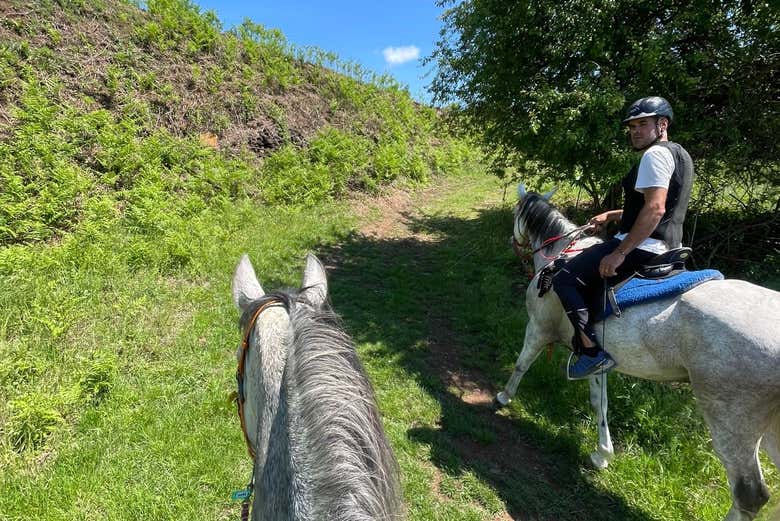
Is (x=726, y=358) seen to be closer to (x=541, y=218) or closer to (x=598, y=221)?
(x=598, y=221)

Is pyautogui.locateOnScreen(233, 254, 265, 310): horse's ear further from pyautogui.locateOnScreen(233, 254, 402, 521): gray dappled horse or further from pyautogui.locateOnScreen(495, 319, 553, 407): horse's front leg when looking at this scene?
pyautogui.locateOnScreen(495, 319, 553, 407): horse's front leg

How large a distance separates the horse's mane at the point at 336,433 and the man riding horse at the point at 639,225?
2357 mm

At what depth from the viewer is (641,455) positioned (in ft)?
11.5

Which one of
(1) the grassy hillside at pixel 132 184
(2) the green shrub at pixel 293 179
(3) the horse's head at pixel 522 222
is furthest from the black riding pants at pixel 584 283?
(2) the green shrub at pixel 293 179

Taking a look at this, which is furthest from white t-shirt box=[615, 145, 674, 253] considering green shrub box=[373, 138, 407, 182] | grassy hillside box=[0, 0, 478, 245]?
green shrub box=[373, 138, 407, 182]

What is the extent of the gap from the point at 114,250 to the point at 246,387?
5.20 meters

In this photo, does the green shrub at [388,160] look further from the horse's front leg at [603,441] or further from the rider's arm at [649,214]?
the rider's arm at [649,214]

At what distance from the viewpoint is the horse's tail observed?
2.48 metres

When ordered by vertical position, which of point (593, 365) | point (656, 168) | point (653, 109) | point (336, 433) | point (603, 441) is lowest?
point (603, 441)

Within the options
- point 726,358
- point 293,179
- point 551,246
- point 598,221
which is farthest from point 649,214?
point 293,179

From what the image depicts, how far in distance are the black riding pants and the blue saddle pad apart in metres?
0.12

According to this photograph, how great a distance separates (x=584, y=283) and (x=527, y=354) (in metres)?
1.23

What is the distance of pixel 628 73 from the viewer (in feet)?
16.5

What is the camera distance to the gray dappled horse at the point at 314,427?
3.41 ft
